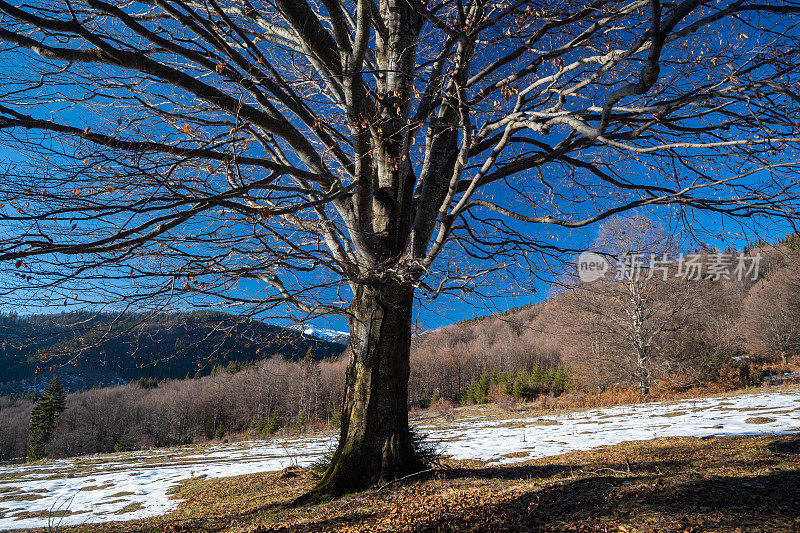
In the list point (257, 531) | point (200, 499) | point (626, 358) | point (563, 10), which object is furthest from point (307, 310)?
point (626, 358)

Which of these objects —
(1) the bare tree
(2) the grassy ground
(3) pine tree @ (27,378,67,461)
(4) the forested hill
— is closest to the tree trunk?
(2) the grassy ground

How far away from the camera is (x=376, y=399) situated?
450 centimetres

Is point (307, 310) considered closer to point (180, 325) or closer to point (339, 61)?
point (180, 325)

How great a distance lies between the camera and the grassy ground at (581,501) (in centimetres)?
250

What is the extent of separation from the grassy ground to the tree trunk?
0.26 m

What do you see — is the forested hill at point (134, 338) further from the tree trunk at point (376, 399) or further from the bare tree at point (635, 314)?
the bare tree at point (635, 314)

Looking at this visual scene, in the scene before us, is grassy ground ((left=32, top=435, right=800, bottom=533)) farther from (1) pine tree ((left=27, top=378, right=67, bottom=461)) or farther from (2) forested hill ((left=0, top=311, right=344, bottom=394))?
(1) pine tree ((left=27, top=378, right=67, bottom=461))

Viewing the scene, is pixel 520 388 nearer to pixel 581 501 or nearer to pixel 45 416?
pixel 581 501

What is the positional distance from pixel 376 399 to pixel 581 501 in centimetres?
225

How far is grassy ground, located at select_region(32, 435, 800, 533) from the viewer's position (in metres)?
2.50

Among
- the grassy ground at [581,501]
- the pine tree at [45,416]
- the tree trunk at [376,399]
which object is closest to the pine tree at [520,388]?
the grassy ground at [581,501]

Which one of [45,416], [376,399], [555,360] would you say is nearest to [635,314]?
[376,399]

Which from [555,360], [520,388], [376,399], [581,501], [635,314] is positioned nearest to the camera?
[581,501]

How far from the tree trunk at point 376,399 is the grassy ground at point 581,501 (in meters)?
0.26
